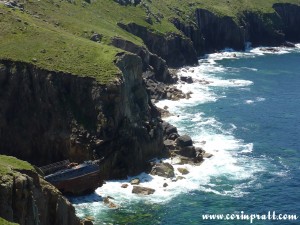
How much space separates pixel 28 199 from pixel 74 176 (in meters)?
36.0

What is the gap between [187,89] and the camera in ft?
532

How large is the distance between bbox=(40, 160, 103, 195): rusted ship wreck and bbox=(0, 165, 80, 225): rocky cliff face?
76.8 feet

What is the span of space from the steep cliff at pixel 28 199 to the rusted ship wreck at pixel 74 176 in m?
22.8

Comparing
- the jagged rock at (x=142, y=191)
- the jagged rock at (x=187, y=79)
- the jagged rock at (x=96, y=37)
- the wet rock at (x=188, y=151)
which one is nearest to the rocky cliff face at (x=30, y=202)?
the jagged rock at (x=142, y=191)

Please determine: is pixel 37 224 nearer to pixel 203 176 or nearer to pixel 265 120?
pixel 203 176

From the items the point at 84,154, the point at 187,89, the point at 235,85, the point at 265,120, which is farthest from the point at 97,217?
the point at 235,85

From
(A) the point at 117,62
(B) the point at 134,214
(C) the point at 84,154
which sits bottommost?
(B) the point at 134,214

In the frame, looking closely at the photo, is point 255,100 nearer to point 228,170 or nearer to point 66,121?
point 228,170

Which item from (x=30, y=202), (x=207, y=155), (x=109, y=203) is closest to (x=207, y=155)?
(x=207, y=155)

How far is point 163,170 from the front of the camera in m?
102

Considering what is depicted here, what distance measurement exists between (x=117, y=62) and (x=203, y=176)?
30.7m

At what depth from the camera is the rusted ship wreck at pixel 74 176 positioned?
301 feet

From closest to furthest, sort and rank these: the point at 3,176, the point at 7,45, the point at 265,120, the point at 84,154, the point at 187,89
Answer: the point at 3,176, the point at 84,154, the point at 7,45, the point at 265,120, the point at 187,89

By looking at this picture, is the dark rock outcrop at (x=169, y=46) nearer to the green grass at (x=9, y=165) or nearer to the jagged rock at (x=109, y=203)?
the jagged rock at (x=109, y=203)
